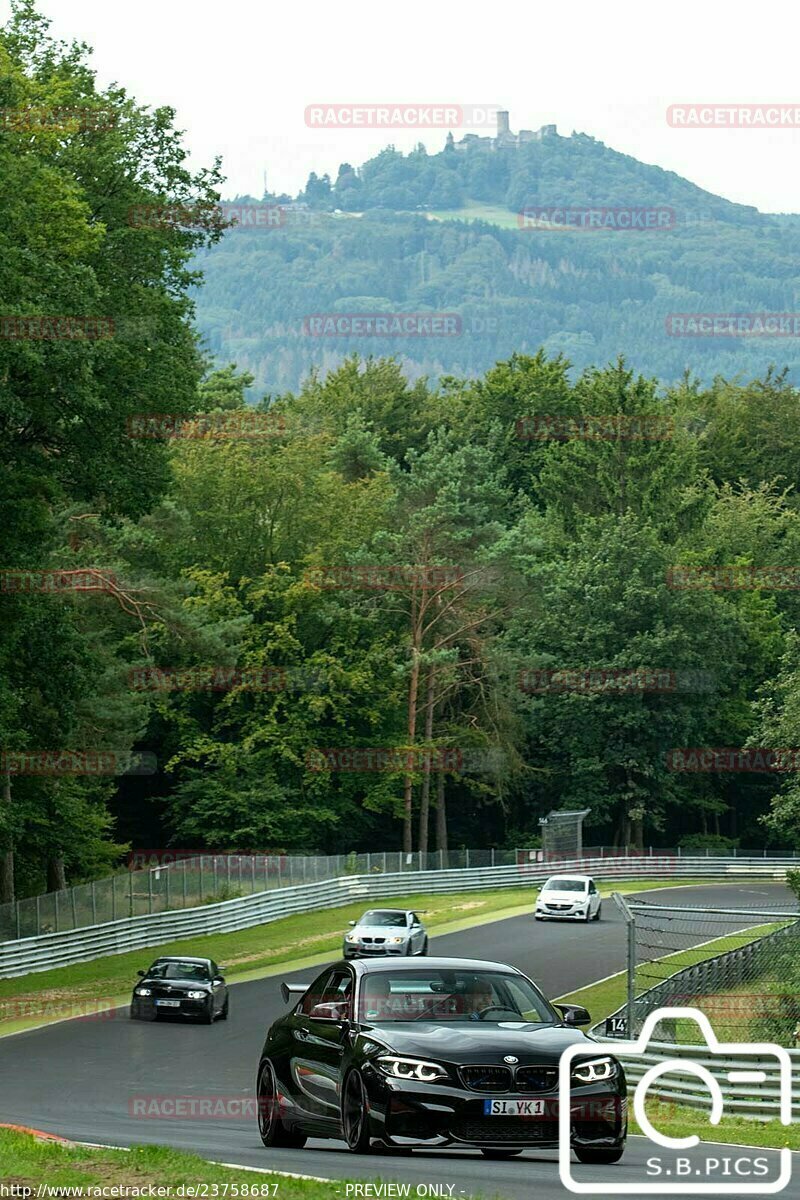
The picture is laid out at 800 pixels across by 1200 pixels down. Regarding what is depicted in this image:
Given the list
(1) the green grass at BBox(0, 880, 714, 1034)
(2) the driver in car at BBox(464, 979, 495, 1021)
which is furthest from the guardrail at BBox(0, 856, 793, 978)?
(2) the driver in car at BBox(464, 979, 495, 1021)

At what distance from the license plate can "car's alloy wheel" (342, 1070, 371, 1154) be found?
2.79ft

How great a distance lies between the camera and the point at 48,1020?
108 feet

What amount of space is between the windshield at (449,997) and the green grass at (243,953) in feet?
67.1

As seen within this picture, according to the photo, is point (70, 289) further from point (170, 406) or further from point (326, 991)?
point (326, 991)

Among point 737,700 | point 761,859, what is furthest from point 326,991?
point 737,700

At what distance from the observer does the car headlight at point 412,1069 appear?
11.7 m

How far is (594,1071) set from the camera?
11859mm

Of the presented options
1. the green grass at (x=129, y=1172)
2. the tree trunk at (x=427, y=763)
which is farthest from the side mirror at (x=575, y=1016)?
the tree trunk at (x=427, y=763)

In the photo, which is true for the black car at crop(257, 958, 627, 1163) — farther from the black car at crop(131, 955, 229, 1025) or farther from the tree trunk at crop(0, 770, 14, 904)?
the tree trunk at crop(0, 770, 14, 904)

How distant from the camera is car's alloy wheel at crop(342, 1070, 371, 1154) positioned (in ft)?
39.2

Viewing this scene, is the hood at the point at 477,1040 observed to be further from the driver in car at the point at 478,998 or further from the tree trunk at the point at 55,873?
the tree trunk at the point at 55,873

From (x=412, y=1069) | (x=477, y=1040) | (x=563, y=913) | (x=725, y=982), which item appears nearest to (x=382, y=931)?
(x=563, y=913)

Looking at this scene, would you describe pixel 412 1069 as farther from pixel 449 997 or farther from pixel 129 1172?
pixel 129 1172

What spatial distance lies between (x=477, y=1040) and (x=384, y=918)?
3090 cm
